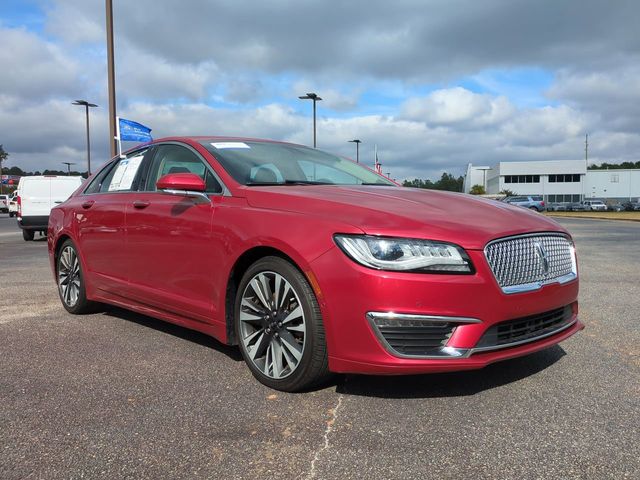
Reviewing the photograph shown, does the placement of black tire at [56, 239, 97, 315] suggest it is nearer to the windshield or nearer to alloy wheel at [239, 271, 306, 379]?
the windshield

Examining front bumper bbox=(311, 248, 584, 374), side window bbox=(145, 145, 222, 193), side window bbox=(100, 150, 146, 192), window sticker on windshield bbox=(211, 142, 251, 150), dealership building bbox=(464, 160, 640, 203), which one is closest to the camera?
front bumper bbox=(311, 248, 584, 374)

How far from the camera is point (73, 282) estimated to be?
5598mm

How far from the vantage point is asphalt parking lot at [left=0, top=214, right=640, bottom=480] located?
2486 millimetres

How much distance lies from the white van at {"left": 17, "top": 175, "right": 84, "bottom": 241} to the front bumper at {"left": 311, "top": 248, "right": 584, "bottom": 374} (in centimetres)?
1525

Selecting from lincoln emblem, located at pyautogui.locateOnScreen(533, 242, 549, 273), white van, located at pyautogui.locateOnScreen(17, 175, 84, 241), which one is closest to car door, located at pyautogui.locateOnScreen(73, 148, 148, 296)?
lincoln emblem, located at pyautogui.locateOnScreen(533, 242, 549, 273)

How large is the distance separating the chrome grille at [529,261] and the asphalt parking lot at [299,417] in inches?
25.7

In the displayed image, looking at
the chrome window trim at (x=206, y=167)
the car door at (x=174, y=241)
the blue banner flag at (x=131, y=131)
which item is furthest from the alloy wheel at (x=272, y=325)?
the blue banner flag at (x=131, y=131)

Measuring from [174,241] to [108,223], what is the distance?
1.14 metres

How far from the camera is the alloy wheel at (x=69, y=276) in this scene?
554cm

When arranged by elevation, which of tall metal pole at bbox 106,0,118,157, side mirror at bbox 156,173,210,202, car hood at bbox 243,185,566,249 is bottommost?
car hood at bbox 243,185,566,249

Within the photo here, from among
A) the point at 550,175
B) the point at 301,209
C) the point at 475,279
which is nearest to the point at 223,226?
the point at 301,209

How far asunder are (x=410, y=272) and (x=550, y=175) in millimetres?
97842

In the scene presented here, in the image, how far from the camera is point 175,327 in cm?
503

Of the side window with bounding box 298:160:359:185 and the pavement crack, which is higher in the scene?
the side window with bounding box 298:160:359:185
